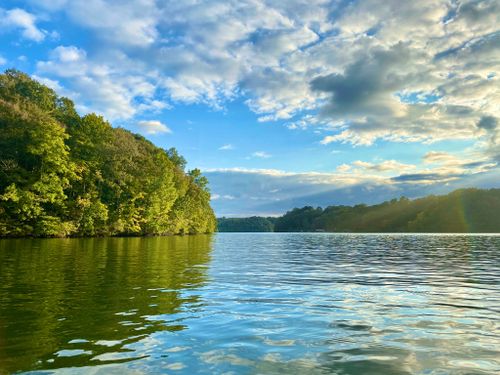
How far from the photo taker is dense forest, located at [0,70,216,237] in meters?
55.1

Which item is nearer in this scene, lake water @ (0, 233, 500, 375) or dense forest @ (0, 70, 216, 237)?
lake water @ (0, 233, 500, 375)


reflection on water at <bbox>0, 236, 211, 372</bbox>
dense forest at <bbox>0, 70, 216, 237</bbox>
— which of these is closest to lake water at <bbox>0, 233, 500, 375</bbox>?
reflection on water at <bbox>0, 236, 211, 372</bbox>

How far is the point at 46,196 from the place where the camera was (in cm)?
5578

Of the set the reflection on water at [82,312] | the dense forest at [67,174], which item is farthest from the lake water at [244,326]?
the dense forest at [67,174]

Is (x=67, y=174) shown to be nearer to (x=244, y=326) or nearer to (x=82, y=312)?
(x=82, y=312)

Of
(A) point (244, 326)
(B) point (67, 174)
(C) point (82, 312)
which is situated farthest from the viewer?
(B) point (67, 174)

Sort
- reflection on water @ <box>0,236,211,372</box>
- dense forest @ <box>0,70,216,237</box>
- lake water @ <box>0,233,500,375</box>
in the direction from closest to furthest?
1. lake water @ <box>0,233,500,375</box>
2. reflection on water @ <box>0,236,211,372</box>
3. dense forest @ <box>0,70,216,237</box>

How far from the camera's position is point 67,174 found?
6262 cm

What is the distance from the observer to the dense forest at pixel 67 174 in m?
55.1

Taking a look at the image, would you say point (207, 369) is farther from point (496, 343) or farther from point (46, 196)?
point (46, 196)

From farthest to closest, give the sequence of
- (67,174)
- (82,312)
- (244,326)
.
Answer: (67,174) < (82,312) < (244,326)

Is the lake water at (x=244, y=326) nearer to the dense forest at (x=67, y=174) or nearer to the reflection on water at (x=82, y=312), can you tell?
the reflection on water at (x=82, y=312)

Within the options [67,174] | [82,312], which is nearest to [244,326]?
[82,312]

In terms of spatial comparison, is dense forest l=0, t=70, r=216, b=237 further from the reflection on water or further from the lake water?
the lake water
